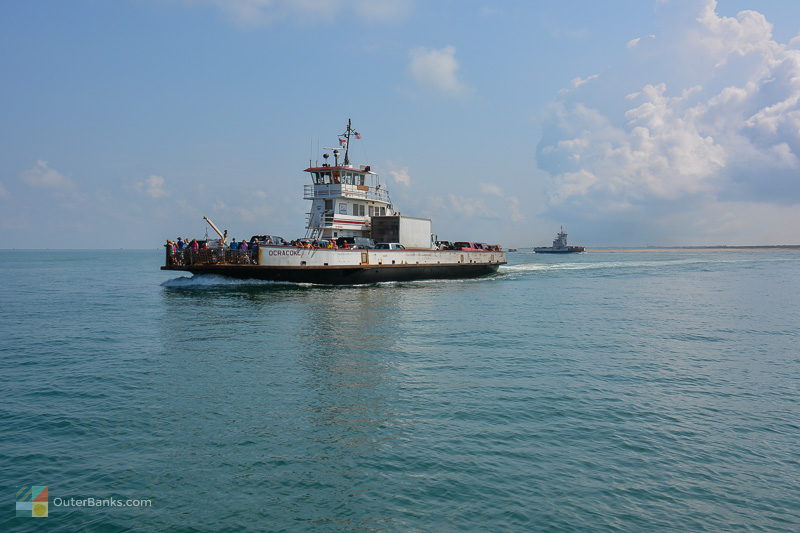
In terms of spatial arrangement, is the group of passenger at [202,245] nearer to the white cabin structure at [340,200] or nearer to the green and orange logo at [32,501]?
the white cabin structure at [340,200]

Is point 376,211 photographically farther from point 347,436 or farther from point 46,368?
point 347,436

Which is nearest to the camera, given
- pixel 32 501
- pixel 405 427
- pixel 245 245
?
pixel 32 501

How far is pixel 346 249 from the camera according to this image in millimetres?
37062

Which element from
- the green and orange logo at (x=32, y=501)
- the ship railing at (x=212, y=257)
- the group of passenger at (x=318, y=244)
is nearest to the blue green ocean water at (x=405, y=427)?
the green and orange logo at (x=32, y=501)

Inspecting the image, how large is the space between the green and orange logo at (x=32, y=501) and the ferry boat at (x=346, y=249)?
27.1 m

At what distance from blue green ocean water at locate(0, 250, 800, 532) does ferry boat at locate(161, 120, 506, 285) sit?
46.5 ft

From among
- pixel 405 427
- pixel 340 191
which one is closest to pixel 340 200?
pixel 340 191

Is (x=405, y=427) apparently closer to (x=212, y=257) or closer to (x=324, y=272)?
(x=324, y=272)

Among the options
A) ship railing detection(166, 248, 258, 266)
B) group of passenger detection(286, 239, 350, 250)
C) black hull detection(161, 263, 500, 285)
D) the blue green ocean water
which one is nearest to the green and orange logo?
the blue green ocean water

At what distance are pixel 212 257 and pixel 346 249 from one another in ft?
30.2

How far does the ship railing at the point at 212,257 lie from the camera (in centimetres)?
3400

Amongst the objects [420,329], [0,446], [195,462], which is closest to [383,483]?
[195,462]

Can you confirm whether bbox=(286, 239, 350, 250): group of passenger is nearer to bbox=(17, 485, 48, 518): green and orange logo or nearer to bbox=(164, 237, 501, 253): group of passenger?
bbox=(164, 237, 501, 253): group of passenger

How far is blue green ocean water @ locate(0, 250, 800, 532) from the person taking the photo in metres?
6.60
